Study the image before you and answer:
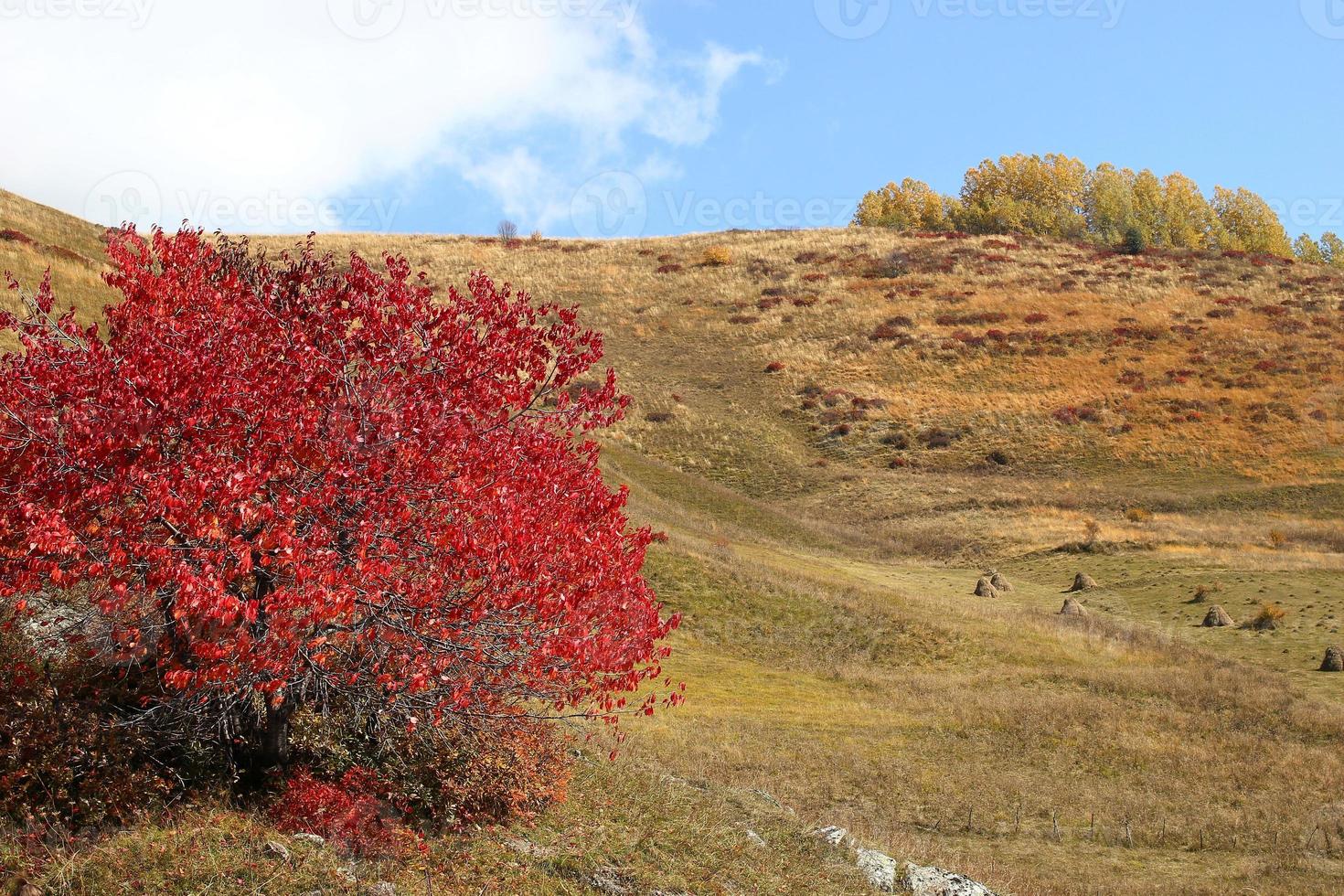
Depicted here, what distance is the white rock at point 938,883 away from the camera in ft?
49.6

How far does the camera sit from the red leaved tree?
34.1 ft

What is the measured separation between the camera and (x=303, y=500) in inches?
417

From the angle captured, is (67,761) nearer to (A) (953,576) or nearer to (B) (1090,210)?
(A) (953,576)

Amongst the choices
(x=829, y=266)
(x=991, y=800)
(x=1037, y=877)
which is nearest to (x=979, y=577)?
(x=991, y=800)

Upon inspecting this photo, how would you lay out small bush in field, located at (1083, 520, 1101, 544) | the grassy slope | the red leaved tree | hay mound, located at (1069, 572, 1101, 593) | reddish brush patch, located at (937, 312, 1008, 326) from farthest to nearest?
1. reddish brush patch, located at (937, 312, 1008, 326)
2. small bush in field, located at (1083, 520, 1101, 544)
3. hay mound, located at (1069, 572, 1101, 593)
4. the grassy slope
5. the red leaved tree

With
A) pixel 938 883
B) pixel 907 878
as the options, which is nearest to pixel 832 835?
pixel 907 878

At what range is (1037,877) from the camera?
18.3 metres

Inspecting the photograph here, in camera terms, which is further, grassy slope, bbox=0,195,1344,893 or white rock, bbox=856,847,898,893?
grassy slope, bbox=0,195,1344,893

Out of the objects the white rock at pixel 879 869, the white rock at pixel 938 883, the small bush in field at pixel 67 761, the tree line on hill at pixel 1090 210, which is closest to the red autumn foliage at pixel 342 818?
the small bush in field at pixel 67 761

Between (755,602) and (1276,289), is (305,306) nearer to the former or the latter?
(755,602)

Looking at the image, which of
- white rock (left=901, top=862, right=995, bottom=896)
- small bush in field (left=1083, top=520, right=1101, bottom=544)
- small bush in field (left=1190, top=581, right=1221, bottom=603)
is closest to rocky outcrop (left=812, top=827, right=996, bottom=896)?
white rock (left=901, top=862, right=995, bottom=896)

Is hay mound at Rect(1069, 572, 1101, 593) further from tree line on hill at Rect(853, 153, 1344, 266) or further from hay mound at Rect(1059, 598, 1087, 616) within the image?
tree line on hill at Rect(853, 153, 1344, 266)

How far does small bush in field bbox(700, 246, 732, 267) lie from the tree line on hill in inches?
1288

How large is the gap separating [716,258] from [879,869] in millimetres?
114608
